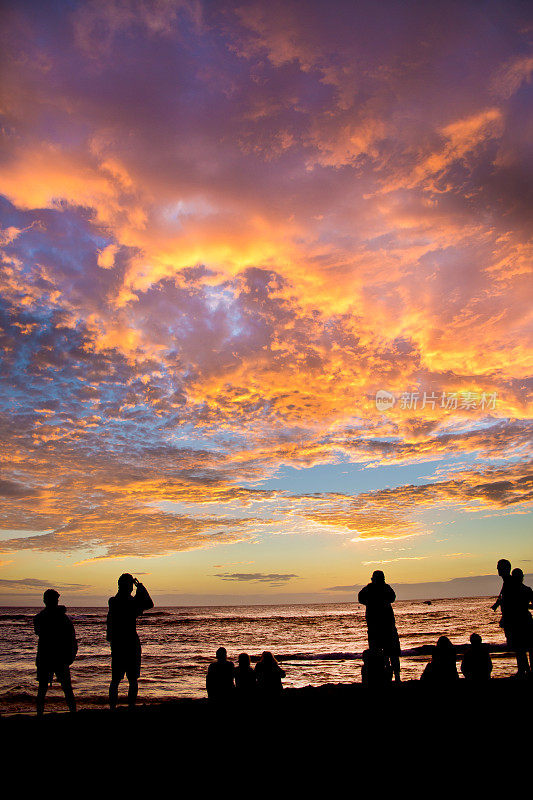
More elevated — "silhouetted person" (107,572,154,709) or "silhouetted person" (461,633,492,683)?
"silhouetted person" (107,572,154,709)

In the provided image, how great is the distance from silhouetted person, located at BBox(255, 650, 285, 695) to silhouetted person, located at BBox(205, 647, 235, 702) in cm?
49

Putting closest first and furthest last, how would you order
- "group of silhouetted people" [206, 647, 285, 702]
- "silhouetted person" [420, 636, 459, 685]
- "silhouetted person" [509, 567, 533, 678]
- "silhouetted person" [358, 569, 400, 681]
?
"silhouetted person" [420, 636, 459, 685] → "group of silhouetted people" [206, 647, 285, 702] → "silhouetted person" [358, 569, 400, 681] → "silhouetted person" [509, 567, 533, 678]

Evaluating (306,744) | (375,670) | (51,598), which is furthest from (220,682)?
(51,598)

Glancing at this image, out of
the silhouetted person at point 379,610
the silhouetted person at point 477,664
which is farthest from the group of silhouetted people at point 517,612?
the silhouetted person at point 379,610

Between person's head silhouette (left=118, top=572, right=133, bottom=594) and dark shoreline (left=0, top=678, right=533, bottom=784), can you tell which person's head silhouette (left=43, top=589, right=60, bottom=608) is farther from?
dark shoreline (left=0, top=678, right=533, bottom=784)

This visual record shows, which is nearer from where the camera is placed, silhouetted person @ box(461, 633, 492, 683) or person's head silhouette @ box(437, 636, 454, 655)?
person's head silhouette @ box(437, 636, 454, 655)

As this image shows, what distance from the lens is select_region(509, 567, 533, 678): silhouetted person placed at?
940cm

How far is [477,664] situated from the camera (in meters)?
7.93

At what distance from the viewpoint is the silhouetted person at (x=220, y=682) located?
288 inches

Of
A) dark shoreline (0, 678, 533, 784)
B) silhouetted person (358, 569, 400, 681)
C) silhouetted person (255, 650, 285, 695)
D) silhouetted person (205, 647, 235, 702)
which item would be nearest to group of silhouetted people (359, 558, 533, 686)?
silhouetted person (358, 569, 400, 681)

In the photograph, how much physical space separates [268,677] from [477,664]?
3.79 meters

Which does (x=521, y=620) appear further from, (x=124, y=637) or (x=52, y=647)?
(x=52, y=647)

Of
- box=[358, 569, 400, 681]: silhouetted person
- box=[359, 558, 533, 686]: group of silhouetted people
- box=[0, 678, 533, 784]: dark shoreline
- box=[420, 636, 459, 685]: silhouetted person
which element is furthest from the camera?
box=[358, 569, 400, 681]: silhouetted person

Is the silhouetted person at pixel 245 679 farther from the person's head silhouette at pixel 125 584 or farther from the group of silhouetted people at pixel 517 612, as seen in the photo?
the group of silhouetted people at pixel 517 612
